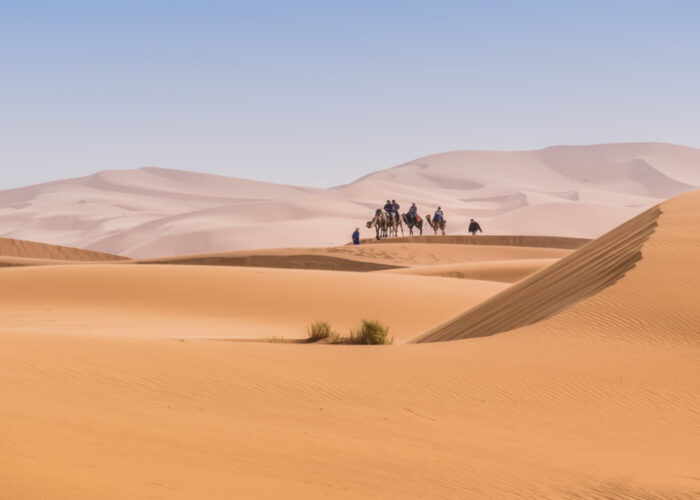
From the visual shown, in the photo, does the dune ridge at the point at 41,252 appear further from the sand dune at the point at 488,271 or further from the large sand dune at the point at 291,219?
the large sand dune at the point at 291,219

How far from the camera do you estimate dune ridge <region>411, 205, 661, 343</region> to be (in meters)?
12.0

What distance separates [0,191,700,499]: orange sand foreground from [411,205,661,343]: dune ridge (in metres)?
0.05

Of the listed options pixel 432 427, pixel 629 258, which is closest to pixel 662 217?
pixel 629 258

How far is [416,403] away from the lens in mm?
8477

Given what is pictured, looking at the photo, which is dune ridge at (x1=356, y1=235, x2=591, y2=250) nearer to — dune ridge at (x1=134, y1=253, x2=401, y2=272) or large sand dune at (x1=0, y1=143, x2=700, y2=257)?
dune ridge at (x1=134, y1=253, x2=401, y2=272)

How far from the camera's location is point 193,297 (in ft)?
82.7

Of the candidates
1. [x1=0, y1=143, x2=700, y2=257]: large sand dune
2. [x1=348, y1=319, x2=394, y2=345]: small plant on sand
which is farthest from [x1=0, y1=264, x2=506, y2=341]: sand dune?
[x1=0, y1=143, x2=700, y2=257]: large sand dune

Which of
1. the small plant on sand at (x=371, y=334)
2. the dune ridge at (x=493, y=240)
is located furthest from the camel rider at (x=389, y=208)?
the small plant on sand at (x=371, y=334)

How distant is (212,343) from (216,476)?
4727mm

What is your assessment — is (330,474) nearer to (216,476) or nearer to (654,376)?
(216,476)

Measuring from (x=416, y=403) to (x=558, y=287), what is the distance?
5.06m

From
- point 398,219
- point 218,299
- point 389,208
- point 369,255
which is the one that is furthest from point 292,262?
point 218,299

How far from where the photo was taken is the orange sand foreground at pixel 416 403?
6.11 meters

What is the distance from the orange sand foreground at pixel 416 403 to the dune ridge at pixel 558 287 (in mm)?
50
